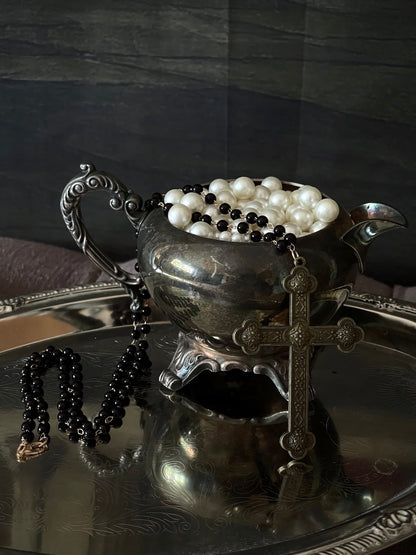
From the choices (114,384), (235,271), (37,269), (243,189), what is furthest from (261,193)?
(37,269)

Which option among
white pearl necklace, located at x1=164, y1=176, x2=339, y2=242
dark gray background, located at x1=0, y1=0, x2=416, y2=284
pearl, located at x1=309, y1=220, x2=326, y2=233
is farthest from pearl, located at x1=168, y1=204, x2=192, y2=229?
dark gray background, located at x1=0, y1=0, x2=416, y2=284

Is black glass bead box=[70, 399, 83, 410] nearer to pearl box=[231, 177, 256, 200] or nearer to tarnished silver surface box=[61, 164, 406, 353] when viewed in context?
tarnished silver surface box=[61, 164, 406, 353]

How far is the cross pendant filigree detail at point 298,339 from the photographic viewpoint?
2.22 feet

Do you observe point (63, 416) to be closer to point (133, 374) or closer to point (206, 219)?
point (133, 374)

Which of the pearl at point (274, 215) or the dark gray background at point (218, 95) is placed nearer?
the pearl at point (274, 215)

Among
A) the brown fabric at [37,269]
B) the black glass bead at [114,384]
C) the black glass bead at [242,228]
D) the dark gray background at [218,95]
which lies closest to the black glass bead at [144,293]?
the black glass bead at [114,384]

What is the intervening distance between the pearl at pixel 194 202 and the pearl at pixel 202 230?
3cm

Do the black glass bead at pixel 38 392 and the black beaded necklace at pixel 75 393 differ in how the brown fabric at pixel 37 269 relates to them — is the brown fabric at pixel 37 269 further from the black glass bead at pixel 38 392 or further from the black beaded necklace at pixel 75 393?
the black glass bead at pixel 38 392

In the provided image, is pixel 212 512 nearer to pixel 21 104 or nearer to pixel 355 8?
pixel 355 8

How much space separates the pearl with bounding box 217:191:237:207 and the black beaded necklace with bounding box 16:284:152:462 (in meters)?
0.18

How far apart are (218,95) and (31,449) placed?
1.00 m

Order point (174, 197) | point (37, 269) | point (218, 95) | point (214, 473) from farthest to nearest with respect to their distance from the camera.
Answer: point (218, 95) → point (37, 269) → point (174, 197) → point (214, 473)

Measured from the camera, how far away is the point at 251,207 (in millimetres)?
750

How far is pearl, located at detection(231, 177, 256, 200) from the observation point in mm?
778
